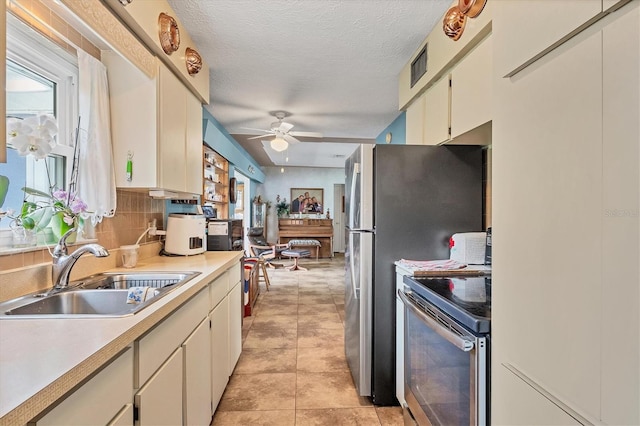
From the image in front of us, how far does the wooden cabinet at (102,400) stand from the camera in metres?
0.65

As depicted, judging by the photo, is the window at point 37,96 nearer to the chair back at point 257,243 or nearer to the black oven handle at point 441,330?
the black oven handle at point 441,330

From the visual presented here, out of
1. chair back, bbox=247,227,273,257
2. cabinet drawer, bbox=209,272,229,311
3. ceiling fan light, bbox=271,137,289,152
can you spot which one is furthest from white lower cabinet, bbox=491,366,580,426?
chair back, bbox=247,227,273,257

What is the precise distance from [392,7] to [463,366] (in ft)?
6.15

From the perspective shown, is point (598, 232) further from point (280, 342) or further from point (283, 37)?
point (280, 342)

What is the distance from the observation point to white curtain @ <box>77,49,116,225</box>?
1585 mm

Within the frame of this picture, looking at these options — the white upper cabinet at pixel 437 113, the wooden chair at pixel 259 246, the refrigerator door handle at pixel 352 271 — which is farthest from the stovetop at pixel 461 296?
the wooden chair at pixel 259 246

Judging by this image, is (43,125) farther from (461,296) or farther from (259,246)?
(259,246)

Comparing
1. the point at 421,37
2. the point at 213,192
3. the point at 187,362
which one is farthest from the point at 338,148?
the point at 187,362

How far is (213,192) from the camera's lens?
446cm

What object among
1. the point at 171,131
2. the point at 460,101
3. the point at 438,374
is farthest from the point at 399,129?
the point at 438,374

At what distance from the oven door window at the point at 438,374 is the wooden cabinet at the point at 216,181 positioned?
3.23 m

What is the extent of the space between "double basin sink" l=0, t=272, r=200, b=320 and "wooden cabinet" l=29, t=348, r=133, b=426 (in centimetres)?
18

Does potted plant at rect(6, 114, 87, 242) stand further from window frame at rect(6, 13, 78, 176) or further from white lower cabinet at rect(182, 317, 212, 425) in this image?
white lower cabinet at rect(182, 317, 212, 425)

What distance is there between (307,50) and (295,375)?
7.92 feet
